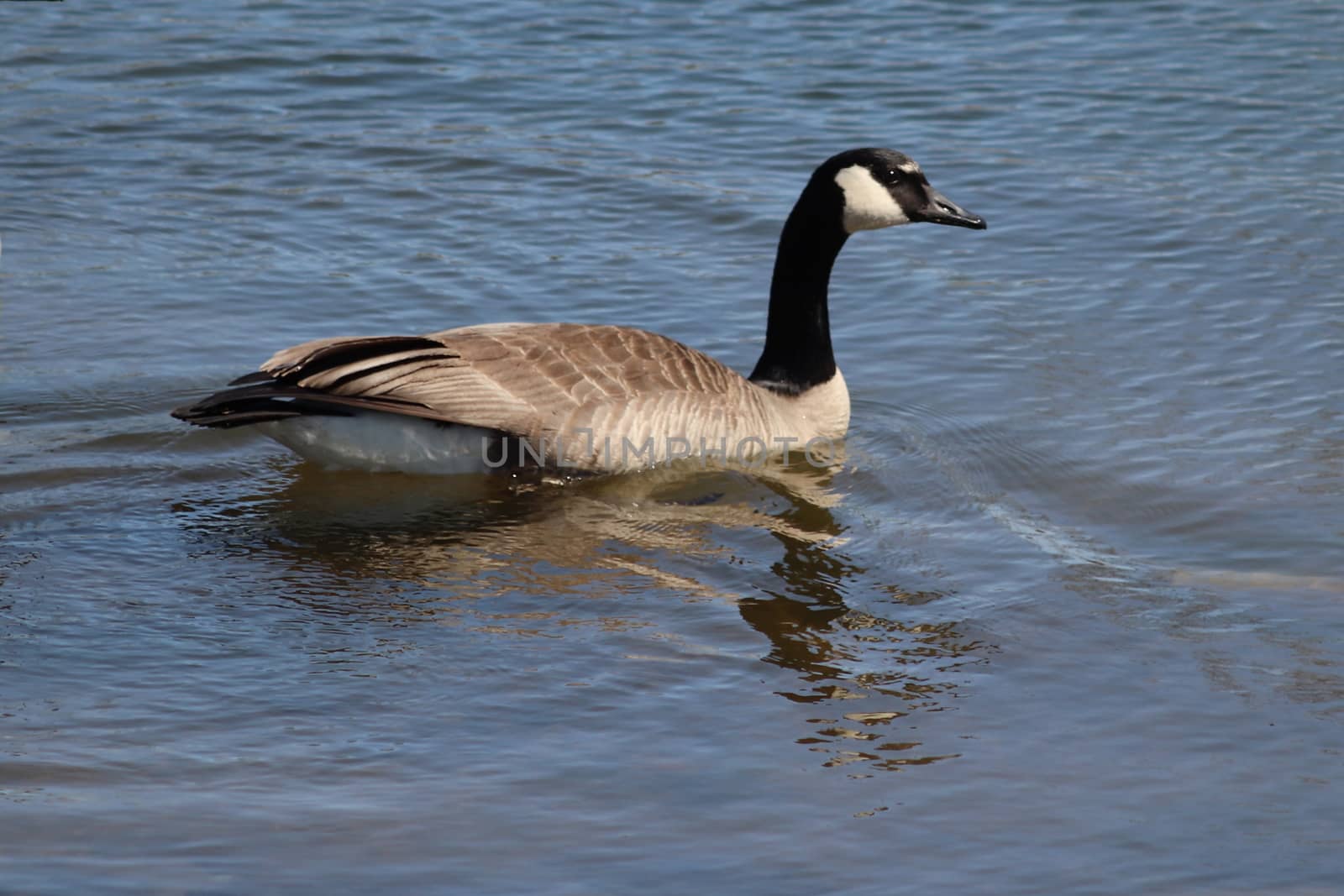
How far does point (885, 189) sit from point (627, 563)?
2.66m

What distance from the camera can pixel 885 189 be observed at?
8180mm

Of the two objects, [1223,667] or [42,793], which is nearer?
[42,793]

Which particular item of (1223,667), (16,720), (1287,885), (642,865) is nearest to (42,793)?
(16,720)

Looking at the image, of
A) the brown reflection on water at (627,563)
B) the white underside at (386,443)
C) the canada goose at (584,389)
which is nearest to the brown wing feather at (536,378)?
the canada goose at (584,389)

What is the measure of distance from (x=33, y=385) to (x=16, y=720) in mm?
3596

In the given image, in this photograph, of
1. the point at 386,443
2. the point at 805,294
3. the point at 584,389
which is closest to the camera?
the point at 386,443

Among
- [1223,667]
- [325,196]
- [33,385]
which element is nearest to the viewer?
[1223,667]

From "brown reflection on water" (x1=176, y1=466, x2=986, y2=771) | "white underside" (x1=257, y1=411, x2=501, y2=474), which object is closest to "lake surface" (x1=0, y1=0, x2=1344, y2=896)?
"brown reflection on water" (x1=176, y1=466, x2=986, y2=771)

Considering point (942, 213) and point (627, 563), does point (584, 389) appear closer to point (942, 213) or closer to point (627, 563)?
point (627, 563)

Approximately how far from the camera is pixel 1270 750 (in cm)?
505

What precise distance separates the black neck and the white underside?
1.65 metres

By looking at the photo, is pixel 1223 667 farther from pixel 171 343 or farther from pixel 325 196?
pixel 325 196

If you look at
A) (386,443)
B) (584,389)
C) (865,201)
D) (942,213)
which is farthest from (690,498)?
(942,213)

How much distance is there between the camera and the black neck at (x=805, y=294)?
27.0ft
